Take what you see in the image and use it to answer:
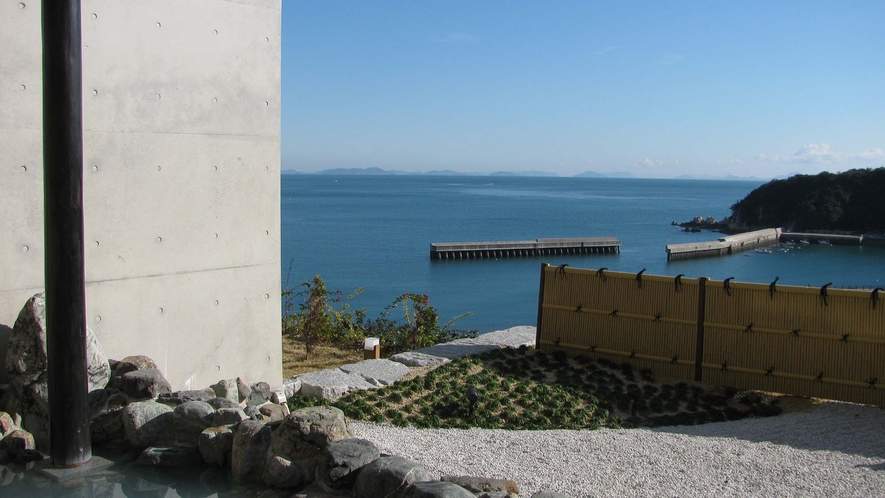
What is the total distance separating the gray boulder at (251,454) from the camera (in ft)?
16.0

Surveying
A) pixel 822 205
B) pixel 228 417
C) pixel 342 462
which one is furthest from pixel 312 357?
pixel 822 205

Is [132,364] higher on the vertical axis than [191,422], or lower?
higher

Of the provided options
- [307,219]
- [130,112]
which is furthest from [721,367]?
[307,219]

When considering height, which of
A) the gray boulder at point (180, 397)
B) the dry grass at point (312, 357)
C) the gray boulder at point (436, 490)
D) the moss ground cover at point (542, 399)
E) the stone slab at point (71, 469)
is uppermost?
the gray boulder at point (180, 397)

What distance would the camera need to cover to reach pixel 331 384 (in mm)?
8391

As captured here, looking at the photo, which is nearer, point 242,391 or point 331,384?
point 242,391

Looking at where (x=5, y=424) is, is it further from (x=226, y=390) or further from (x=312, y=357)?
(x=312, y=357)

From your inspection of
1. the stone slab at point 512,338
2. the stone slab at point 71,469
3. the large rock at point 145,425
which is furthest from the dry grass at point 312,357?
the stone slab at point 71,469

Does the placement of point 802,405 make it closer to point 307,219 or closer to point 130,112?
point 130,112

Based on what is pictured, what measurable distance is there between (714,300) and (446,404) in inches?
159

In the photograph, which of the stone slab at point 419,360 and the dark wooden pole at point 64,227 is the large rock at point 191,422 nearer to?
the dark wooden pole at point 64,227

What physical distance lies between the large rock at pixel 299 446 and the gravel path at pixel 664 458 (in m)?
1.22

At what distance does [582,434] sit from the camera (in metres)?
7.14

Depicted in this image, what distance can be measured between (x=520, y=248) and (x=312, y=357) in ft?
155
